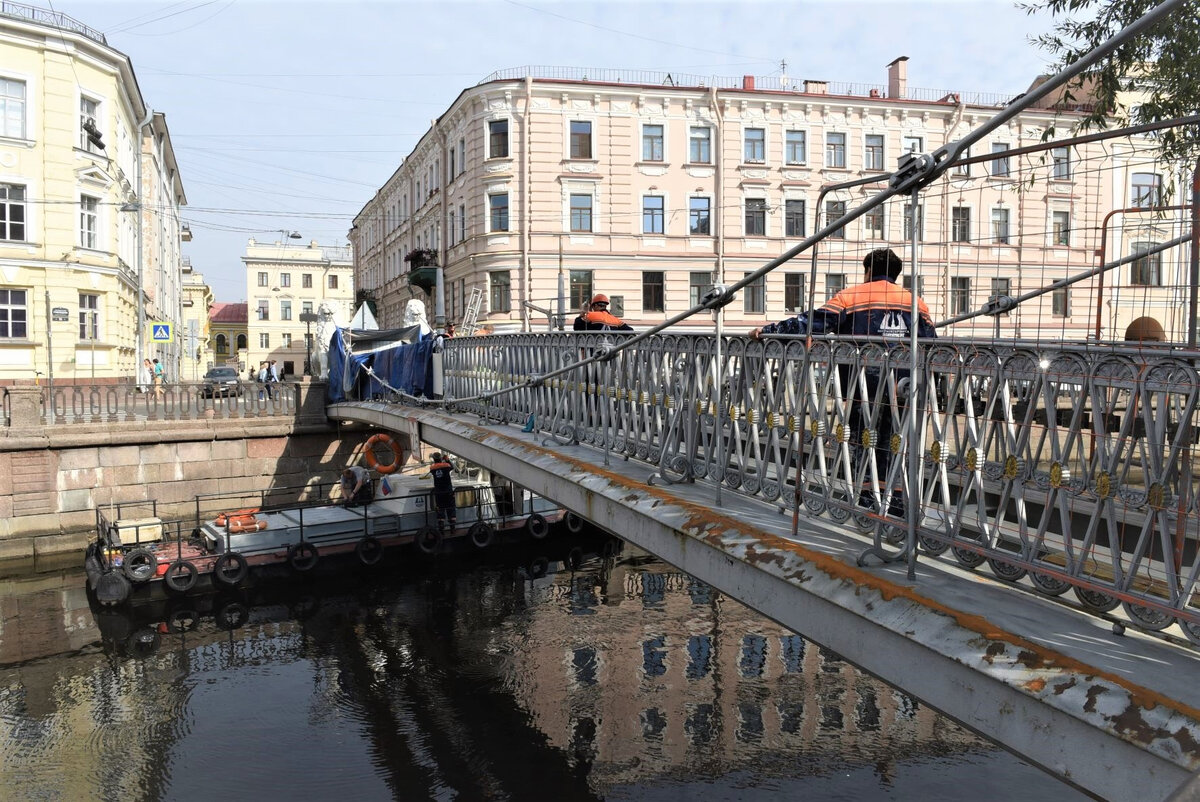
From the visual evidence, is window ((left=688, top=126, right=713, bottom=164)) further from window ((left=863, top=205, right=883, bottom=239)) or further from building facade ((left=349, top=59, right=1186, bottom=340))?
window ((left=863, top=205, right=883, bottom=239))

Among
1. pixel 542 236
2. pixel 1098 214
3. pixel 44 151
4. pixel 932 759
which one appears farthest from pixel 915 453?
pixel 44 151

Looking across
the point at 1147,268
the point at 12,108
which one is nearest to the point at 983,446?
the point at 1147,268

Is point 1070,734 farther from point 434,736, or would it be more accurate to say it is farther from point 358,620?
point 358,620

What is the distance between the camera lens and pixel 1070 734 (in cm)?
261

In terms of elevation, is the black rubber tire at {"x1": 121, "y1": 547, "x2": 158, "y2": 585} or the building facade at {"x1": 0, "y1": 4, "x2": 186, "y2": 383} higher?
the building facade at {"x1": 0, "y1": 4, "x2": 186, "y2": 383}

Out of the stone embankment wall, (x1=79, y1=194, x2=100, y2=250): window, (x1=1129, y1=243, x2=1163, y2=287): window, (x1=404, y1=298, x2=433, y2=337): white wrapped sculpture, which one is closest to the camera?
(x1=1129, y1=243, x2=1163, y2=287): window

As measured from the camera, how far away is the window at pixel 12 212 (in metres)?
23.3

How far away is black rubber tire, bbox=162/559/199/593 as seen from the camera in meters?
14.5

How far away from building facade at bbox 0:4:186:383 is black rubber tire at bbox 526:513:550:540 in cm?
1075

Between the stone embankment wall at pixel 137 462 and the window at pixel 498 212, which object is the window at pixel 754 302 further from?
the stone embankment wall at pixel 137 462

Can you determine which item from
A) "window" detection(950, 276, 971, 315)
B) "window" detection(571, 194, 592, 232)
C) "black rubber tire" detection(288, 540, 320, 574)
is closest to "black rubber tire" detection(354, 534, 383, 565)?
"black rubber tire" detection(288, 540, 320, 574)

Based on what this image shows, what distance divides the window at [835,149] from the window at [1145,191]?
22766mm

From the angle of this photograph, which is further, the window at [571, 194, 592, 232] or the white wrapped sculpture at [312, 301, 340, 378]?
the window at [571, 194, 592, 232]

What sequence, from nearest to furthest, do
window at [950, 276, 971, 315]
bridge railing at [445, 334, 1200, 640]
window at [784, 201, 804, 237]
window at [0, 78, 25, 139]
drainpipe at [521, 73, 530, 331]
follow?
bridge railing at [445, 334, 1200, 640] < window at [950, 276, 971, 315] < window at [0, 78, 25, 139] < drainpipe at [521, 73, 530, 331] < window at [784, 201, 804, 237]
